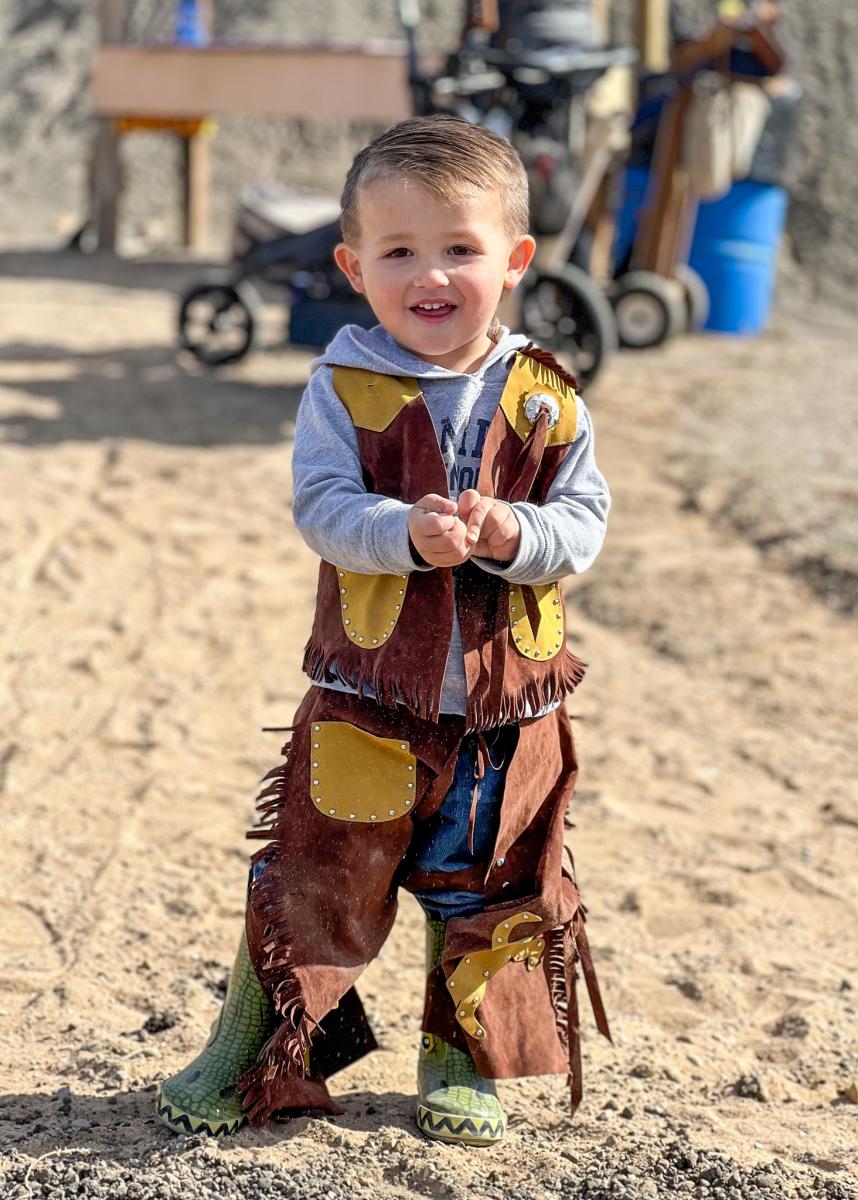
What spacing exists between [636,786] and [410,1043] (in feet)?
4.61

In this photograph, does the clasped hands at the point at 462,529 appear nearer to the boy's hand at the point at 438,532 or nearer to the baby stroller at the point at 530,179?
the boy's hand at the point at 438,532

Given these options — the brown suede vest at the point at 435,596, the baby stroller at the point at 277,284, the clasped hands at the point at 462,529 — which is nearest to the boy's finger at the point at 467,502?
the clasped hands at the point at 462,529

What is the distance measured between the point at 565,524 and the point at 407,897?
58.1 inches

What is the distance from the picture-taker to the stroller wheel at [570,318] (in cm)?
755

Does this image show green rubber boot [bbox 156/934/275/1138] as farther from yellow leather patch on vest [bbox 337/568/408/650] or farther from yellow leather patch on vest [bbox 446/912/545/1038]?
yellow leather patch on vest [bbox 337/568/408/650]

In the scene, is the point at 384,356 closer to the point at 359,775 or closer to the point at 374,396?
the point at 374,396

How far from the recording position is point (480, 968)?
2.27m

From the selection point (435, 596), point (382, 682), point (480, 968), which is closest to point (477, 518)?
point (435, 596)

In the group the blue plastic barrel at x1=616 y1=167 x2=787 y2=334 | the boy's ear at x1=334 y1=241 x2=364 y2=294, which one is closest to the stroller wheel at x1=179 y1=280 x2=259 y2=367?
the blue plastic barrel at x1=616 y1=167 x2=787 y2=334

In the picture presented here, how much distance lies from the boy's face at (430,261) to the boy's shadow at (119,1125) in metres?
1.20

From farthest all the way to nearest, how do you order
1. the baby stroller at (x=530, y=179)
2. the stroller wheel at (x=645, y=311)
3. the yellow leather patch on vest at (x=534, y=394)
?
1. the stroller wheel at (x=645, y=311)
2. the baby stroller at (x=530, y=179)
3. the yellow leather patch on vest at (x=534, y=394)

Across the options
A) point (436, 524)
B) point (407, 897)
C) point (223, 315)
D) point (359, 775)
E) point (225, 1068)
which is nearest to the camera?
point (436, 524)

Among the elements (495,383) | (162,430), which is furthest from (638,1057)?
(162,430)

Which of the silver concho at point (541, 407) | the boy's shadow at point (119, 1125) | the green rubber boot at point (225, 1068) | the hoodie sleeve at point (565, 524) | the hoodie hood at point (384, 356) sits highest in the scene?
the hoodie hood at point (384, 356)
